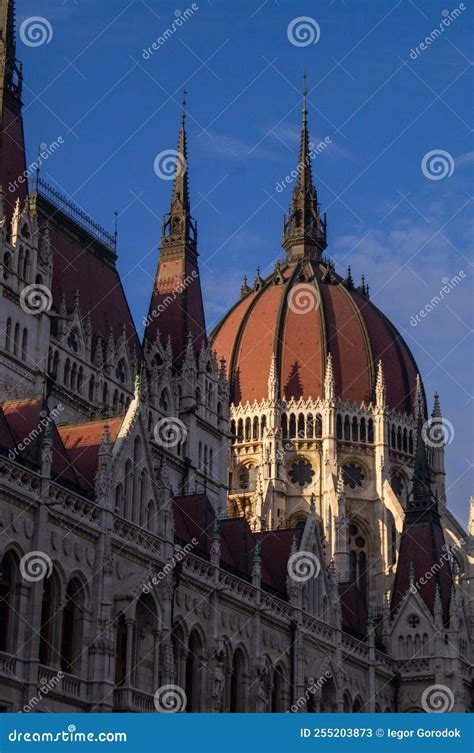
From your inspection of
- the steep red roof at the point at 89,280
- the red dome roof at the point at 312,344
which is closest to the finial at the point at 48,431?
the steep red roof at the point at 89,280

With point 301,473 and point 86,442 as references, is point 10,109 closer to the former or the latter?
point 86,442

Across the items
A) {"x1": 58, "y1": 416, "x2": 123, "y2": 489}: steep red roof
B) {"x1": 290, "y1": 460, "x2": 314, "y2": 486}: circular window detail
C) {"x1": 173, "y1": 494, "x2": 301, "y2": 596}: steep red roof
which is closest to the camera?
{"x1": 58, "y1": 416, "x2": 123, "y2": 489}: steep red roof

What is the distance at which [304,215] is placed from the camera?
11669cm

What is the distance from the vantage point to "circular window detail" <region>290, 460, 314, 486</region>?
102 meters

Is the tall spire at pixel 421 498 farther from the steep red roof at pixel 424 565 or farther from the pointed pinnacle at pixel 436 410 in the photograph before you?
the pointed pinnacle at pixel 436 410

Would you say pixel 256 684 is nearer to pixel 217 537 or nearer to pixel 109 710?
pixel 217 537

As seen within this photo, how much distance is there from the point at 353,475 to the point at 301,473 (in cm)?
382

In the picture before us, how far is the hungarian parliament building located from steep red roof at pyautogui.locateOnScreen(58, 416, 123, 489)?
0.08 metres

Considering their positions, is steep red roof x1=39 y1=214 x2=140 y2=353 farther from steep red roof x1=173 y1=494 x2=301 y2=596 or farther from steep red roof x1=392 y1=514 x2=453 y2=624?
steep red roof x1=392 y1=514 x2=453 y2=624

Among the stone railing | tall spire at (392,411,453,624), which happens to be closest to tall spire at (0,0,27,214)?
the stone railing

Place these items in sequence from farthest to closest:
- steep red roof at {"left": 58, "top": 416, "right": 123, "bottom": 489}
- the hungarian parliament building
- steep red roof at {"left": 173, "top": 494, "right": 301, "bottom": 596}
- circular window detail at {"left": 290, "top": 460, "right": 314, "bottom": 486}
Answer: circular window detail at {"left": 290, "top": 460, "right": 314, "bottom": 486} < steep red roof at {"left": 173, "top": 494, "right": 301, "bottom": 596} < steep red roof at {"left": 58, "top": 416, "right": 123, "bottom": 489} < the hungarian parliament building

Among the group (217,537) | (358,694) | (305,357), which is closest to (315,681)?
(358,694)

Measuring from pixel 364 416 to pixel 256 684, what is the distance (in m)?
52.9

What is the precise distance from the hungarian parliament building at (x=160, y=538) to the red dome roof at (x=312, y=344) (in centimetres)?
785
